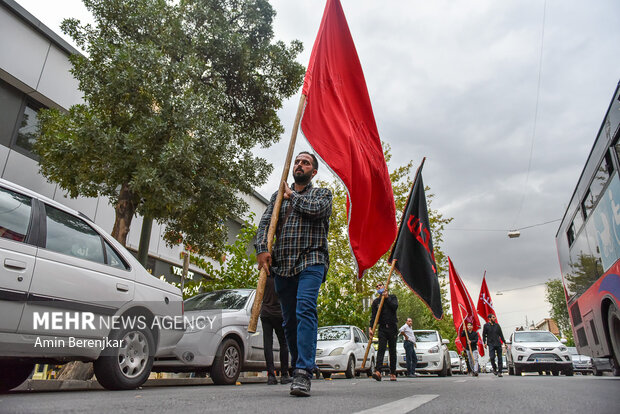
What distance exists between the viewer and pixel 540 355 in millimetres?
15352

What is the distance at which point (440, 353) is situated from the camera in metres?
16.6

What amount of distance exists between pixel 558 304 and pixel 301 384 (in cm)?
5627

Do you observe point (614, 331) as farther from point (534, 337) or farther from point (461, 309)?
point (461, 309)

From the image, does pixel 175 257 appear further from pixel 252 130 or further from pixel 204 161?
pixel 204 161

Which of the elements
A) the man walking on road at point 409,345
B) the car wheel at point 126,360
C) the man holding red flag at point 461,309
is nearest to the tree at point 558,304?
the man holding red flag at point 461,309

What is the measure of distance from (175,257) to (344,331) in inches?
351

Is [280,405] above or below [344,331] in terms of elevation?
below

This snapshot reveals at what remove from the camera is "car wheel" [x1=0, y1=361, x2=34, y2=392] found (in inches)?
177

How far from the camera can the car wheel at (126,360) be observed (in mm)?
4555

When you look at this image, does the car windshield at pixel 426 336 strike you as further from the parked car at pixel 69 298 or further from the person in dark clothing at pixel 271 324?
the parked car at pixel 69 298

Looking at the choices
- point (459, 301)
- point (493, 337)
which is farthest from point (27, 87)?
point (493, 337)

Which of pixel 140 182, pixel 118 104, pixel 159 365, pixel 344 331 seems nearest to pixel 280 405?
pixel 159 365

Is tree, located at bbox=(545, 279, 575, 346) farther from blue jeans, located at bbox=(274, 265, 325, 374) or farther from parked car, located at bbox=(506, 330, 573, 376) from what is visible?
blue jeans, located at bbox=(274, 265, 325, 374)

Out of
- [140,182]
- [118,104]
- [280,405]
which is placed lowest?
[280,405]
